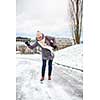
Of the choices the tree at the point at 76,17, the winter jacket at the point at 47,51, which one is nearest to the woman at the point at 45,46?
the winter jacket at the point at 47,51

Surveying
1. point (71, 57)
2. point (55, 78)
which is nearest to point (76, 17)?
point (71, 57)

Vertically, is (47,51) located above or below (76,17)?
below

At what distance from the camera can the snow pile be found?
1541 mm

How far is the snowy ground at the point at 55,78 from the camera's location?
4.97ft

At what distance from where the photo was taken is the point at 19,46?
1.54m

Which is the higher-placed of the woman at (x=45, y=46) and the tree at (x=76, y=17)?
the tree at (x=76, y=17)

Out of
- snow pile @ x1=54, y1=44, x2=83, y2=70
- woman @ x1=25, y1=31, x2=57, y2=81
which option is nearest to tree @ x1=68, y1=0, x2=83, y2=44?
snow pile @ x1=54, y1=44, x2=83, y2=70

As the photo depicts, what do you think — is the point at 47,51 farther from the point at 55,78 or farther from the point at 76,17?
the point at 76,17

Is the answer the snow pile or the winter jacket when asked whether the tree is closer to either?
the snow pile

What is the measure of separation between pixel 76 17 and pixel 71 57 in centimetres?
31

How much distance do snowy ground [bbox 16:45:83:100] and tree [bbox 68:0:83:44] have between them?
9 centimetres

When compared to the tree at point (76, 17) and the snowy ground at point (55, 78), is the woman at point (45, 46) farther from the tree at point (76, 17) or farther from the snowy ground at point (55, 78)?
the tree at point (76, 17)

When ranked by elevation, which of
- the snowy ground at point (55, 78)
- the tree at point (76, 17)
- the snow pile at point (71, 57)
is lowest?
the snowy ground at point (55, 78)

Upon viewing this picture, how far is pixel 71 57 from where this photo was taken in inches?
61.3
